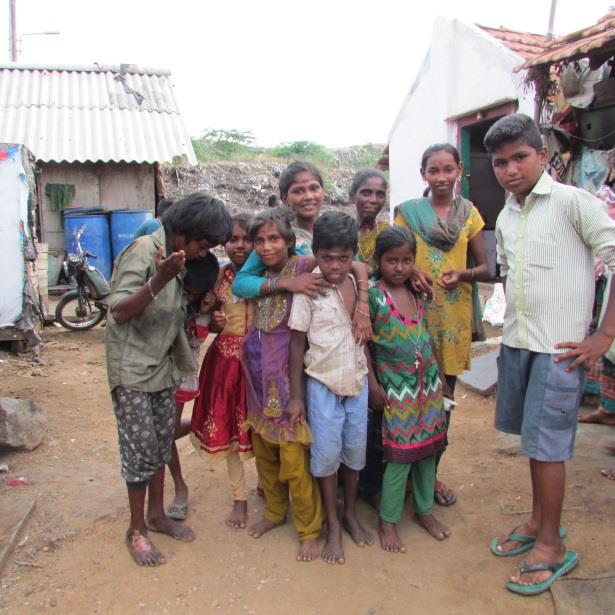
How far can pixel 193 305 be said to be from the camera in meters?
2.54

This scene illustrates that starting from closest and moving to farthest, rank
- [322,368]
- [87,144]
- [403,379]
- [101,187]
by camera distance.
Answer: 1. [322,368]
2. [403,379]
3. [87,144]
4. [101,187]

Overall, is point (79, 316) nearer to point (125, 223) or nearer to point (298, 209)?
point (125, 223)

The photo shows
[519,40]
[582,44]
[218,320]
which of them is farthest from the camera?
[519,40]

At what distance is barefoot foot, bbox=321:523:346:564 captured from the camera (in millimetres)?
2371

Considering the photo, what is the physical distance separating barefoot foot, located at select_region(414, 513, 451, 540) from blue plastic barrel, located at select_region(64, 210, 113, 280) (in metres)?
7.19

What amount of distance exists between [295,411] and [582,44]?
118 inches

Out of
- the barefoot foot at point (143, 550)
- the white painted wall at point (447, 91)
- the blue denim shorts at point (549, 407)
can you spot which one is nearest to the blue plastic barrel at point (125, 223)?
the white painted wall at point (447, 91)

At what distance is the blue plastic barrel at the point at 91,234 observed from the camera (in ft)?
28.7

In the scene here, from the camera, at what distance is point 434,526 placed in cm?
256

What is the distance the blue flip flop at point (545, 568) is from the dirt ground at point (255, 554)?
3 centimetres

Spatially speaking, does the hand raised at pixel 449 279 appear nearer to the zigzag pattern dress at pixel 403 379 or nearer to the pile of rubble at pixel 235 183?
the zigzag pattern dress at pixel 403 379

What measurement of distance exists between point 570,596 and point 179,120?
9.21m

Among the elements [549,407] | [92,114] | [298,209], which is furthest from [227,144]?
[549,407]

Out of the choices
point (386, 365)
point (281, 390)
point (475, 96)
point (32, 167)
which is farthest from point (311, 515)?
point (475, 96)
